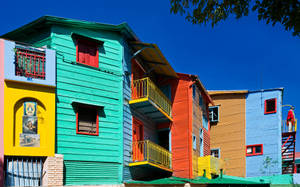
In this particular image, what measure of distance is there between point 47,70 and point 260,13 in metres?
9.31

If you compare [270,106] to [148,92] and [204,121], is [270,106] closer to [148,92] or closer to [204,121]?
[204,121]

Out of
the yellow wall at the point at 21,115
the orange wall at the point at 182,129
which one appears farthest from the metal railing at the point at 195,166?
the yellow wall at the point at 21,115

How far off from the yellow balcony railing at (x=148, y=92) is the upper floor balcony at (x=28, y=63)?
16.6 ft

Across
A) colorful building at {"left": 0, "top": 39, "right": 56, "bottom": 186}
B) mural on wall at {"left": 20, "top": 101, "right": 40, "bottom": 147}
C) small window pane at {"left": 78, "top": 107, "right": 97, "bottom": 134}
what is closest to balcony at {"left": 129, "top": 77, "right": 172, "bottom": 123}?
small window pane at {"left": 78, "top": 107, "right": 97, "bottom": 134}

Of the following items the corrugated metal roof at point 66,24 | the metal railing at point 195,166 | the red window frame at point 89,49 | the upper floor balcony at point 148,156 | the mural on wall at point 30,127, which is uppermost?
the corrugated metal roof at point 66,24

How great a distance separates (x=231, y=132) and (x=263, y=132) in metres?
2.47

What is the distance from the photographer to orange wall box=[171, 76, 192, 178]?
22.2 meters

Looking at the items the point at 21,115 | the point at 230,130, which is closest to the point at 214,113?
the point at 230,130

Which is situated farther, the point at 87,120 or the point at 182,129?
the point at 182,129

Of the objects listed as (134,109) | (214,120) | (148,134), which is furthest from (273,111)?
(134,109)

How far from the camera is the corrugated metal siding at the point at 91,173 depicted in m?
15.6

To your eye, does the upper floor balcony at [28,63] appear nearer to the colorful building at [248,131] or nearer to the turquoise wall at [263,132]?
the colorful building at [248,131]

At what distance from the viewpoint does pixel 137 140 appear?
2014 centimetres

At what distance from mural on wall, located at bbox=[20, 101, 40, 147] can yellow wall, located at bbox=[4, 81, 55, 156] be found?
13cm
